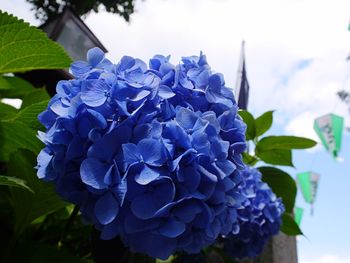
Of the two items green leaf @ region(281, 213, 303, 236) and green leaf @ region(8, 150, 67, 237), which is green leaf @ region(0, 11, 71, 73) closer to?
green leaf @ region(8, 150, 67, 237)

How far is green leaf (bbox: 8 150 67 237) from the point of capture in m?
0.53

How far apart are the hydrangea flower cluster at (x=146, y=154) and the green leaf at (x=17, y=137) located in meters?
0.09

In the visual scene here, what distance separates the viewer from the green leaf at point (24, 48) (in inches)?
17.3

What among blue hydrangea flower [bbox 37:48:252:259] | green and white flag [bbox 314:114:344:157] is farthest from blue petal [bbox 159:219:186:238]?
green and white flag [bbox 314:114:344:157]

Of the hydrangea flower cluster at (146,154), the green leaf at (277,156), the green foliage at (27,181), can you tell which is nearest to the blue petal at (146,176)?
the hydrangea flower cluster at (146,154)

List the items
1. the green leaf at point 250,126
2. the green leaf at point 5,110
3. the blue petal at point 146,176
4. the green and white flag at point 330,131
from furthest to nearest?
the green and white flag at point 330,131, the green leaf at point 250,126, the green leaf at point 5,110, the blue petal at point 146,176

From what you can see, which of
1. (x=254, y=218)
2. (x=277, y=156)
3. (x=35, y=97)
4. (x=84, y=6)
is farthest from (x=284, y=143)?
(x=84, y=6)

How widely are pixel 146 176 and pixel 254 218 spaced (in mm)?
552

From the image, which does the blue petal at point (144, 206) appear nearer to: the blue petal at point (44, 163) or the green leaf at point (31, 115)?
the blue petal at point (44, 163)

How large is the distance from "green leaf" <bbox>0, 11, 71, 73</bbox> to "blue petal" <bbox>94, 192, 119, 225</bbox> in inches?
8.0

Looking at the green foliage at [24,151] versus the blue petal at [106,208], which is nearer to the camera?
the blue petal at [106,208]

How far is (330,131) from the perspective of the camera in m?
4.32

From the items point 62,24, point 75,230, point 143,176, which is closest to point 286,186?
point 75,230

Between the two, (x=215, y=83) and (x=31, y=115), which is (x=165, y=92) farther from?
(x=31, y=115)
